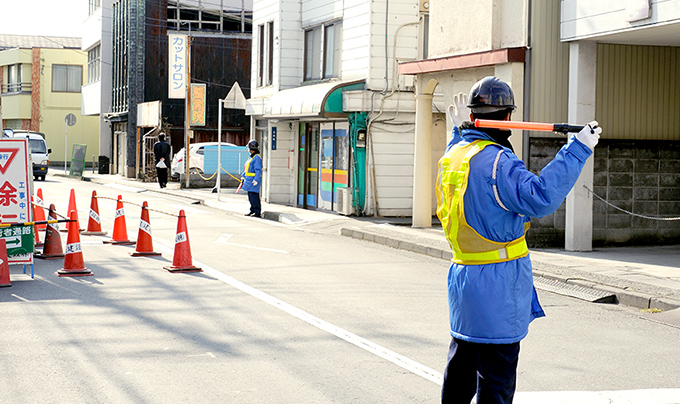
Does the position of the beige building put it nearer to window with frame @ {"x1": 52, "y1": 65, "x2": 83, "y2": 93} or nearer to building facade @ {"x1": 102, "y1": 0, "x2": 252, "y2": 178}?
window with frame @ {"x1": 52, "y1": 65, "x2": 83, "y2": 93}

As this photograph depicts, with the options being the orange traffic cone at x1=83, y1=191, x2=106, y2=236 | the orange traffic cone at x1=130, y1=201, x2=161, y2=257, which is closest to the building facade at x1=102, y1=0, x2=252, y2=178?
the orange traffic cone at x1=83, y1=191, x2=106, y2=236

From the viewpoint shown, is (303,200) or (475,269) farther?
(303,200)

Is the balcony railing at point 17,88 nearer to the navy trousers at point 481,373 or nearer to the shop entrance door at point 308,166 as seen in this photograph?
the shop entrance door at point 308,166

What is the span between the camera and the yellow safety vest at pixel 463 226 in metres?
4.14

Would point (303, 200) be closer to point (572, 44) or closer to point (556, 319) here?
point (572, 44)

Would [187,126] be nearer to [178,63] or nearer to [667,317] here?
[178,63]

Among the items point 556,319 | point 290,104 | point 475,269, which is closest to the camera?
point 475,269

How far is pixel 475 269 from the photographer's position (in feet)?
13.7

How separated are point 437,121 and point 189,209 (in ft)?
23.0

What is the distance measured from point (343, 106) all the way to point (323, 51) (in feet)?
11.4

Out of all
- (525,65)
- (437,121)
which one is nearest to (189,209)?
(437,121)

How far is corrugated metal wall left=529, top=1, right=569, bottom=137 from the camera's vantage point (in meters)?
14.5

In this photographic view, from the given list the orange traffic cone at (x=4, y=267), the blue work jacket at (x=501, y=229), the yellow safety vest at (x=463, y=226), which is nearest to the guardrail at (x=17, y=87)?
the orange traffic cone at (x=4, y=267)

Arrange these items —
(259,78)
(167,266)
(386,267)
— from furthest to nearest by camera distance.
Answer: (259,78) → (386,267) → (167,266)
